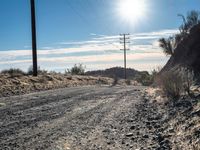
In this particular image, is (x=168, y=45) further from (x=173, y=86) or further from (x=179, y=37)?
(x=173, y=86)

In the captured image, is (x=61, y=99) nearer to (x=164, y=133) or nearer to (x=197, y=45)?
(x=164, y=133)

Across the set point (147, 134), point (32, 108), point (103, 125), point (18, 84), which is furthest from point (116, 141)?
point (18, 84)

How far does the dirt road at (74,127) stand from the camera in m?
11.1

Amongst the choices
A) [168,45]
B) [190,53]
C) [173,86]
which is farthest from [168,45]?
[173,86]

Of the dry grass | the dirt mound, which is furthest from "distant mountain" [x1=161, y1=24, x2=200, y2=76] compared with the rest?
the dirt mound

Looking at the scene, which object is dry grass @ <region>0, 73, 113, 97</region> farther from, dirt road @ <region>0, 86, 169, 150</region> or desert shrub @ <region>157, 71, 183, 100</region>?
desert shrub @ <region>157, 71, 183, 100</region>

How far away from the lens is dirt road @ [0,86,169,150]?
1106cm

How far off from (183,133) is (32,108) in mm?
9324

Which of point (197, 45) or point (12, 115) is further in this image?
point (197, 45)

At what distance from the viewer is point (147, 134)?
12.2 m

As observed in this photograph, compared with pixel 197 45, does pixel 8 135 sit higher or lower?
lower

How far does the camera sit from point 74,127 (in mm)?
13664

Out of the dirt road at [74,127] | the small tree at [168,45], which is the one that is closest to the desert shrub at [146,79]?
the small tree at [168,45]

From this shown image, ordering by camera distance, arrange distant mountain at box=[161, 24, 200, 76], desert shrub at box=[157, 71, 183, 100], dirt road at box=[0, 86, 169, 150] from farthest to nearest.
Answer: distant mountain at box=[161, 24, 200, 76] → desert shrub at box=[157, 71, 183, 100] → dirt road at box=[0, 86, 169, 150]
